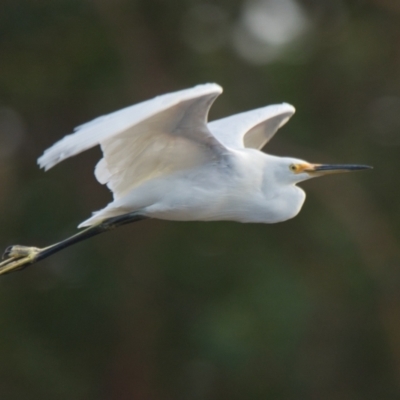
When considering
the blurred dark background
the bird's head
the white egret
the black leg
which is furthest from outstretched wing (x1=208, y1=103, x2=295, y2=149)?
the blurred dark background

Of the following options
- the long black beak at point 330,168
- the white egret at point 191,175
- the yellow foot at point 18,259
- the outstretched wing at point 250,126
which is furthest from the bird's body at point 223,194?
the yellow foot at point 18,259

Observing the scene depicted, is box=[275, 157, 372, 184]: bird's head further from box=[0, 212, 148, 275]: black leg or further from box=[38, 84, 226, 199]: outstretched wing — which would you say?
box=[0, 212, 148, 275]: black leg

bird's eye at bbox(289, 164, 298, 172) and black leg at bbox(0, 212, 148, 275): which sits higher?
black leg at bbox(0, 212, 148, 275)

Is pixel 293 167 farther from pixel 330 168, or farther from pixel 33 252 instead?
pixel 33 252

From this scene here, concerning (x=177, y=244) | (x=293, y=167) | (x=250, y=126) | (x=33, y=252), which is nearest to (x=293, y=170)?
(x=293, y=167)

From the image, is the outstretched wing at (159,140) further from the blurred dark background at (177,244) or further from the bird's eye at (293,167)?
the blurred dark background at (177,244)

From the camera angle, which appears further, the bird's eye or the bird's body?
the bird's eye

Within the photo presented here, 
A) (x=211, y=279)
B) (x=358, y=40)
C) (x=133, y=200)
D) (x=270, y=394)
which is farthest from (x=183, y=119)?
(x=358, y=40)
